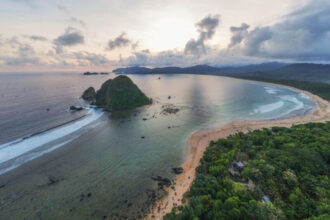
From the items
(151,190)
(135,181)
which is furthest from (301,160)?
(135,181)

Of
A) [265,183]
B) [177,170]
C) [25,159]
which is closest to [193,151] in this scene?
[177,170]

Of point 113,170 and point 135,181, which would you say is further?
point 113,170

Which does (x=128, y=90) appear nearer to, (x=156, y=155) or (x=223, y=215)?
(x=156, y=155)

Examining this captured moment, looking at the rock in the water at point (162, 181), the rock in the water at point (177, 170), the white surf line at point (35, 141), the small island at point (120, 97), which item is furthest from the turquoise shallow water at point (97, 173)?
the small island at point (120, 97)

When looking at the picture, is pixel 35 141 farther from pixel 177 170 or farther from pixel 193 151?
pixel 193 151

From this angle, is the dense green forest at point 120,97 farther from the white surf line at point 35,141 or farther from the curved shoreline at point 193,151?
the curved shoreline at point 193,151

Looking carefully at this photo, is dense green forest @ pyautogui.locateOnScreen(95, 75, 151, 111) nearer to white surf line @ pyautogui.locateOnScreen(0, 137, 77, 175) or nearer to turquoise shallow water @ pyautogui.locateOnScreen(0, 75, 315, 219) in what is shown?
turquoise shallow water @ pyautogui.locateOnScreen(0, 75, 315, 219)
